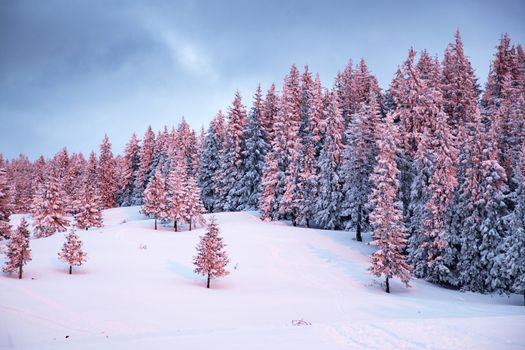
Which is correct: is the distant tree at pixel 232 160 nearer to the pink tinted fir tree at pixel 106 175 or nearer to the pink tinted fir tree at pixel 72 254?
the pink tinted fir tree at pixel 72 254

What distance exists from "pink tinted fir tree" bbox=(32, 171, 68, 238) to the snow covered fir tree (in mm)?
138

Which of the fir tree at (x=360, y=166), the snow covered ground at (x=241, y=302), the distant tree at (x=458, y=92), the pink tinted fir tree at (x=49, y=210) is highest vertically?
the distant tree at (x=458, y=92)

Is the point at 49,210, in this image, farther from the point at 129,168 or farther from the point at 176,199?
the point at 129,168

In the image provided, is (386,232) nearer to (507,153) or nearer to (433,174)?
(433,174)

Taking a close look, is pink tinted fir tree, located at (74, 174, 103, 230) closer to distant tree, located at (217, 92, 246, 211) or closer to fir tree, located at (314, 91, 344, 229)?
distant tree, located at (217, 92, 246, 211)

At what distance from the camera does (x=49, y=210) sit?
45.9m

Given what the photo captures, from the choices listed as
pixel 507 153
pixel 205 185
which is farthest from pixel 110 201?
pixel 507 153

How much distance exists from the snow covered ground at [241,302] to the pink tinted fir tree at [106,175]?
38.1 meters

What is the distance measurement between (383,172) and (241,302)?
1742 cm

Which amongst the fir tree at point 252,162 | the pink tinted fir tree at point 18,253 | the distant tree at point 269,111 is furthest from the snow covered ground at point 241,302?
the distant tree at point 269,111

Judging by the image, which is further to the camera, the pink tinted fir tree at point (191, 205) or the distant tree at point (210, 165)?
the distant tree at point (210, 165)

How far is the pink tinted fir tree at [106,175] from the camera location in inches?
2956

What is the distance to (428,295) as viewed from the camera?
84.0 ft

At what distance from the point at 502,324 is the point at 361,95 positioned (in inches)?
1709
